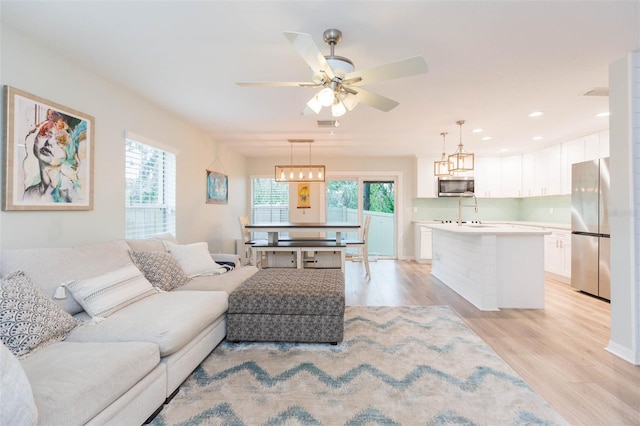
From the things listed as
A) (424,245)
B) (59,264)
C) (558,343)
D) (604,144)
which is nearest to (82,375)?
(59,264)

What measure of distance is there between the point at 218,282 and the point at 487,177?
20.4 ft

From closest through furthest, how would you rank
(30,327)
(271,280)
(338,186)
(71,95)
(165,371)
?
1. (30,327)
2. (165,371)
3. (71,95)
4. (271,280)
5. (338,186)

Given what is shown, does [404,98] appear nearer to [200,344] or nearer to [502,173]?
[200,344]

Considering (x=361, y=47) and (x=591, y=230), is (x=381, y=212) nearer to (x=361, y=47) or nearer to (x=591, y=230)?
(x=591, y=230)

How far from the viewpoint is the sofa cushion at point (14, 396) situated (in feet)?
3.20

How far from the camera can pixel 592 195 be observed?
13.0 ft

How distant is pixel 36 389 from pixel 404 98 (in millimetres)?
3570

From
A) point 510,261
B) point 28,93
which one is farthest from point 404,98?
point 28,93

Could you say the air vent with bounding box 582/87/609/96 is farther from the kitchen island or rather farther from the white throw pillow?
the white throw pillow

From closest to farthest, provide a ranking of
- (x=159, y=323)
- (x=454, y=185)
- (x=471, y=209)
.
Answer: (x=159, y=323), (x=454, y=185), (x=471, y=209)

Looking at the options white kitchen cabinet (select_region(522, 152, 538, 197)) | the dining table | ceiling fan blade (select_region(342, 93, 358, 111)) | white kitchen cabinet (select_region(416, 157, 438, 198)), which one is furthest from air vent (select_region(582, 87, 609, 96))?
white kitchen cabinet (select_region(416, 157, 438, 198))

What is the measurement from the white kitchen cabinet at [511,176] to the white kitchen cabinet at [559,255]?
1627 millimetres

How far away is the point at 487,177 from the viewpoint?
263 inches

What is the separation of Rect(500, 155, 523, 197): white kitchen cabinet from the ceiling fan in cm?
551
